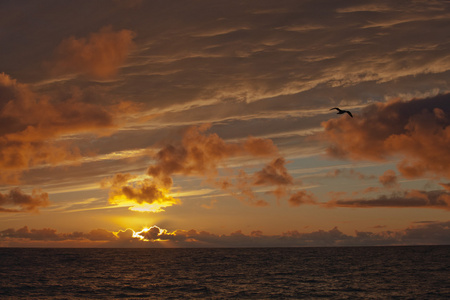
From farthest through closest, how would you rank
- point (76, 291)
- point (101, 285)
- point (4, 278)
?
1. point (4, 278)
2. point (101, 285)
3. point (76, 291)

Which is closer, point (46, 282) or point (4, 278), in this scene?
point (46, 282)

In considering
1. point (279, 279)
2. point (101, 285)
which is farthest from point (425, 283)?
point (101, 285)

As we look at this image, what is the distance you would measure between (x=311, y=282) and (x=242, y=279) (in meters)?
13.6

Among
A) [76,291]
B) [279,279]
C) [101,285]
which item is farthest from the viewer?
[279,279]

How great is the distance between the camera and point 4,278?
89312 millimetres

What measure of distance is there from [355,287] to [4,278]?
6960 centimetres

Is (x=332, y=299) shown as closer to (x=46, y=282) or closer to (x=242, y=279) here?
(x=242, y=279)

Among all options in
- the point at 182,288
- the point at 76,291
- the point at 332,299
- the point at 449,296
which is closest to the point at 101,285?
the point at 76,291

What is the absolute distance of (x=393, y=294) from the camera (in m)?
64.8

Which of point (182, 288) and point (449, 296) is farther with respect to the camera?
point (182, 288)

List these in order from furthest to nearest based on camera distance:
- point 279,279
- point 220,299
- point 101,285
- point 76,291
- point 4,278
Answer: point 4,278 < point 279,279 < point 101,285 < point 76,291 < point 220,299

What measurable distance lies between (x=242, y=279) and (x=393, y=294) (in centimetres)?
2967

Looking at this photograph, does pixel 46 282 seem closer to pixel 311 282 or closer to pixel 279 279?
pixel 279 279

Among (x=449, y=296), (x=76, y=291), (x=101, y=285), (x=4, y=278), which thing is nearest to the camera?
(x=449, y=296)
